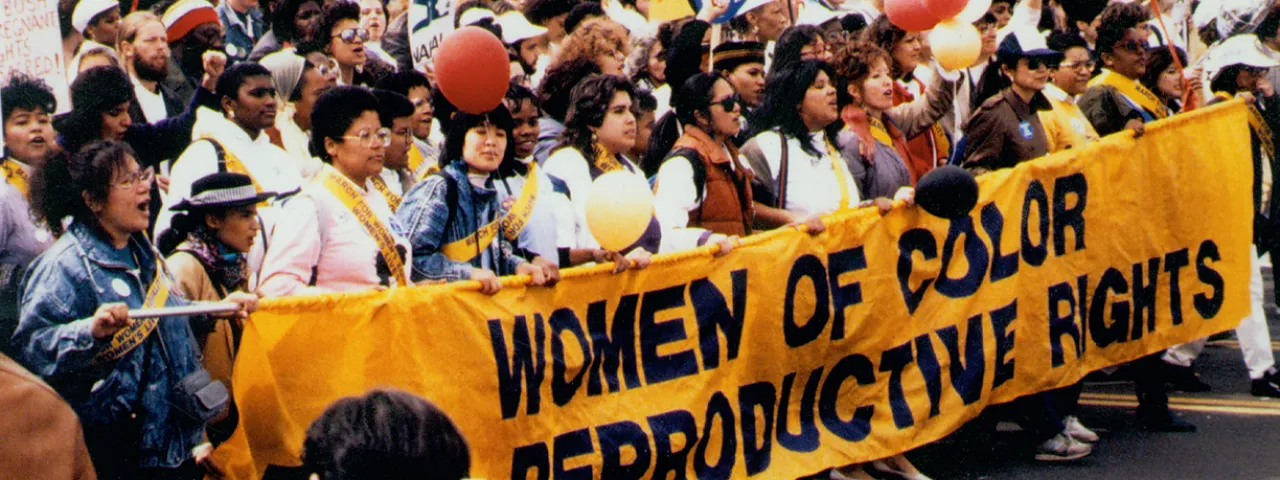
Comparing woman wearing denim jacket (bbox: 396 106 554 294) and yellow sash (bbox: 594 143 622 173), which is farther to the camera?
yellow sash (bbox: 594 143 622 173)

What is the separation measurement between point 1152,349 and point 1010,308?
117cm

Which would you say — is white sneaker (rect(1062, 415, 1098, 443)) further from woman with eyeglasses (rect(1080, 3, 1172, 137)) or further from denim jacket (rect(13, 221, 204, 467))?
denim jacket (rect(13, 221, 204, 467))

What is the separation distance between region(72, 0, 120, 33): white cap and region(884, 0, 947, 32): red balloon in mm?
3918

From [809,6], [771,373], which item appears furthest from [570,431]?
[809,6]

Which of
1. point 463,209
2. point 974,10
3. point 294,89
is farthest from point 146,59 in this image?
point 974,10

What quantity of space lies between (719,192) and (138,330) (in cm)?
295

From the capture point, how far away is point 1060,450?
8.70m

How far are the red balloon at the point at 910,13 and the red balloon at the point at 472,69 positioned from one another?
9.83ft

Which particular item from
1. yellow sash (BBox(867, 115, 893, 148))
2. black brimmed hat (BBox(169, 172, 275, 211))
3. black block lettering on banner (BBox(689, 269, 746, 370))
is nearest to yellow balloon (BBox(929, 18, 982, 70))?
yellow sash (BBox(867, 115, 893, 148))

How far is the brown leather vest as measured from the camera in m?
7.64

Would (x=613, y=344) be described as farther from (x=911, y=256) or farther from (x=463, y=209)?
(x=911, y=256)

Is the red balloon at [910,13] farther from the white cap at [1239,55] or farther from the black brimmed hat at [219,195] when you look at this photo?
the black brimmed hat at [219,195]

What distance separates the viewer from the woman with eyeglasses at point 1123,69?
1013cm

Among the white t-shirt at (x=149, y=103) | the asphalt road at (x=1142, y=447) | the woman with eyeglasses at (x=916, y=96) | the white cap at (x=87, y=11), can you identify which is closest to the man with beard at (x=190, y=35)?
the white cap at (x=87, y=11)
